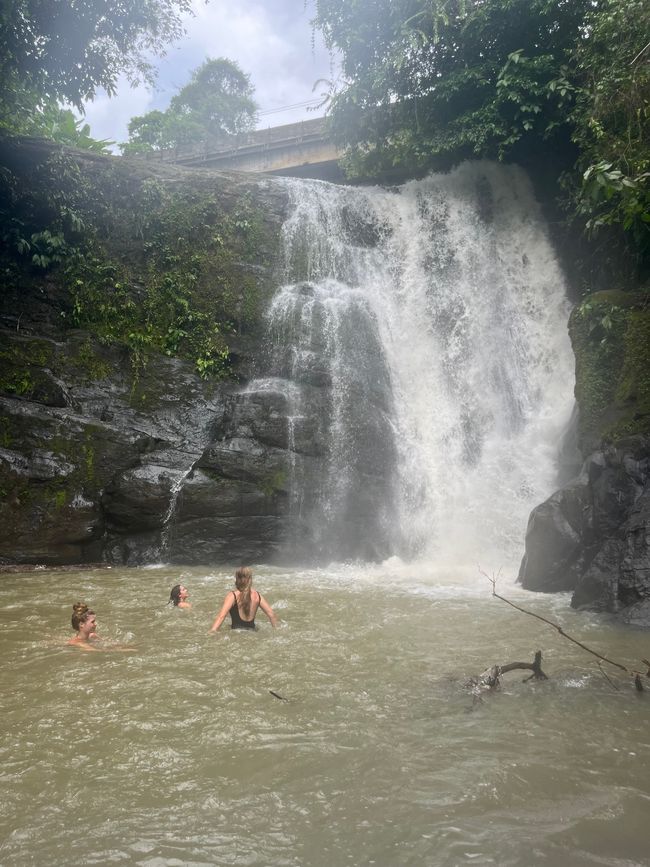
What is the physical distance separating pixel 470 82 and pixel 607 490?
12590 mm

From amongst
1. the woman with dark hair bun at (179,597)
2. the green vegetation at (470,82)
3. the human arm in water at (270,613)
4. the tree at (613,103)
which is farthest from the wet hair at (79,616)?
the green vegetation at (470,82)

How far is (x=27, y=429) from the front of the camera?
36.2 ft

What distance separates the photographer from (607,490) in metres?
8.43

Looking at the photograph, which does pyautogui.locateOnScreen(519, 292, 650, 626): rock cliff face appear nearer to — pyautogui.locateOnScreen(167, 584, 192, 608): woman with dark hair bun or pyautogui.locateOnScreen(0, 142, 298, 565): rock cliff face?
pyautogui.locateOnScreen(167, 584, 192, 608): woman with dark hair bun

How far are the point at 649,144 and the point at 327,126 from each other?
10675 millimetres

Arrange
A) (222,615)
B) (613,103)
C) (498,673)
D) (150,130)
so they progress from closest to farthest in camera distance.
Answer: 1. (498,673)
2. (222,615)
3. (613,103)
4. (150,130)

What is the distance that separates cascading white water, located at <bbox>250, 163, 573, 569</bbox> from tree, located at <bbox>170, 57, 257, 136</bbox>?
28.1 m

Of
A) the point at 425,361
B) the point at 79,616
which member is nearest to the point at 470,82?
the point at 425,361

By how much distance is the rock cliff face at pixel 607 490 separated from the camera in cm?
743

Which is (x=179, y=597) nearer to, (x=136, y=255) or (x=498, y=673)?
(x=498, y=673)

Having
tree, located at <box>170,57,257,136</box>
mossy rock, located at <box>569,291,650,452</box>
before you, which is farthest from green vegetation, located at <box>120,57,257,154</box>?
mossy rock, located at <box>569,291,650,452</box>

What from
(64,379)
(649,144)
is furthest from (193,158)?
(649,144)

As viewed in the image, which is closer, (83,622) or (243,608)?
(83,622)

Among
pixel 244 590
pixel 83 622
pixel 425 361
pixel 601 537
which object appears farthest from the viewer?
pixel 425 361
